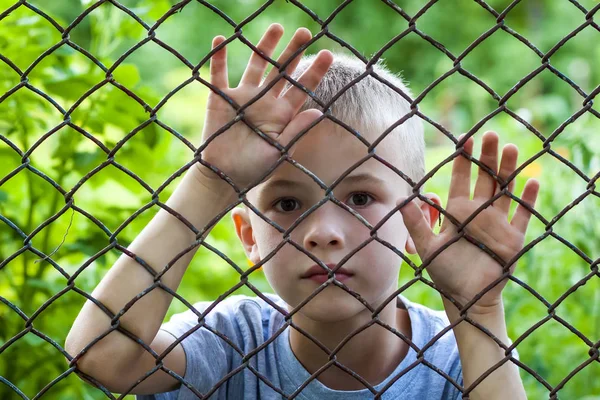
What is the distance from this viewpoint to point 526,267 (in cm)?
281

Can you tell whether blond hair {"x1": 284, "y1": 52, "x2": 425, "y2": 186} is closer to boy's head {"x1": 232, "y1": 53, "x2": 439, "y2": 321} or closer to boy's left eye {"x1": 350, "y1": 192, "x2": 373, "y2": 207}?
boy's head {"x1": 232, "y1": 53, "x2": 439, "y2": 321}

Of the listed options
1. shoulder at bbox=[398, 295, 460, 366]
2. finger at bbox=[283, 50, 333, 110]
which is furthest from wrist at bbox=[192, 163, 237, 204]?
shoulder at bbox=[398, 295, 460, 366]

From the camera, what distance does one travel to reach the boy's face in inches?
61.8

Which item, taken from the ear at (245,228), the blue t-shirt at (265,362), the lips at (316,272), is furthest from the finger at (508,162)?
the ear at (245,228)

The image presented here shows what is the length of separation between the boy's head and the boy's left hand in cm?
17

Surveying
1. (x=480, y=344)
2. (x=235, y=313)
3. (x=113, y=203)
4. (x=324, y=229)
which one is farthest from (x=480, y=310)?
(x=113, y=203)

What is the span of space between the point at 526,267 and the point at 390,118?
1283mm

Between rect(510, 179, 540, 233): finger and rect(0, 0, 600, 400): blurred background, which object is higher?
rect(0, 0, 600, 400): blurred background

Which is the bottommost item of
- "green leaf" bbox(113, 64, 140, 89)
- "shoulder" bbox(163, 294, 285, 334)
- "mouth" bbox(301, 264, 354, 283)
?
"mouth" bbox(301, 264, 354, 283)

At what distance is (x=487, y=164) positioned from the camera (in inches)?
53.4

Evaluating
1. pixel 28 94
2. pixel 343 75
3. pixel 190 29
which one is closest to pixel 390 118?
pixel 343 75

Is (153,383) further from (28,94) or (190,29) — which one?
(190,29)

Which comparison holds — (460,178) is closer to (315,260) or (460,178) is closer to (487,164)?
(487,164)

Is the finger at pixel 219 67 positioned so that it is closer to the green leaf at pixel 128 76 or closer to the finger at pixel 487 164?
the finger at pixel 487 164
